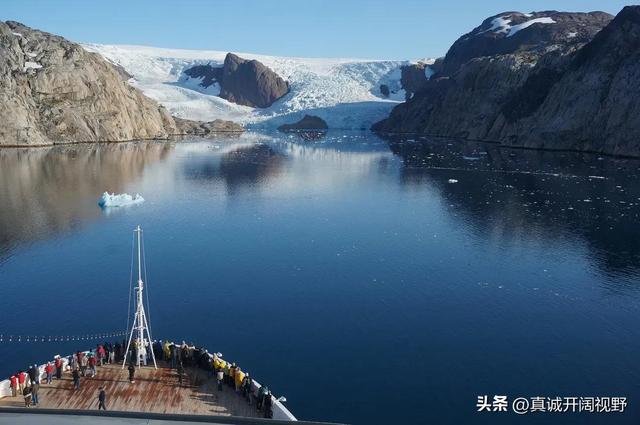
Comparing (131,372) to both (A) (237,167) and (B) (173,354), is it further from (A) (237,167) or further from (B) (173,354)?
(A) (237,167)

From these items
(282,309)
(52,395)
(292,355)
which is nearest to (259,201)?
(282,309)

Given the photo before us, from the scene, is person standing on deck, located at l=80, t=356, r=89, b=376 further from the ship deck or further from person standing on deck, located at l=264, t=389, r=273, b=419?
person standing on deck, located at l=264, t=389, r=273, b=419

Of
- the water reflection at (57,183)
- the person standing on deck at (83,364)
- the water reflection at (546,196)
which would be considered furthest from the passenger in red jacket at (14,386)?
the water reflection at (546,196)

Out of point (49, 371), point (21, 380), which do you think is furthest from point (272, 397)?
point (21, 380)

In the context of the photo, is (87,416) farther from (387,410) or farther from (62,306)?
(62,306)

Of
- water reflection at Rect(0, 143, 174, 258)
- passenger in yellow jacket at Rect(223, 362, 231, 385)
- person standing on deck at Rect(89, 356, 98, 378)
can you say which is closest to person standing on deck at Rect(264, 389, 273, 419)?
passenger in yellow jacket at Rect(223, 362, 231, 385)

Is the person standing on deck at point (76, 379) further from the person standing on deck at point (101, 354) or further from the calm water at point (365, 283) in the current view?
the calm water at point (365, 283)
